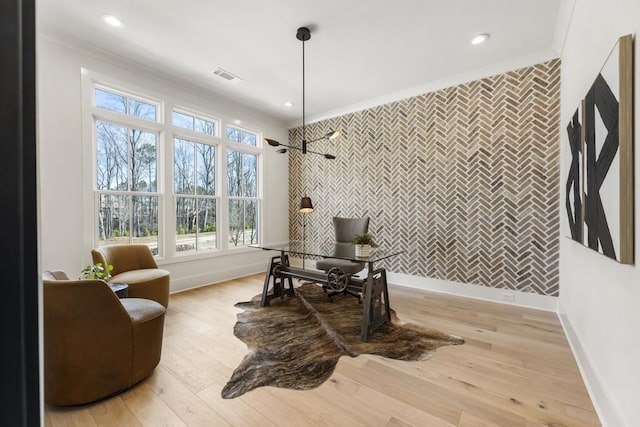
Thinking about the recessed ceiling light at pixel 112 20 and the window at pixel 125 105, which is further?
the window at pixel 125 105

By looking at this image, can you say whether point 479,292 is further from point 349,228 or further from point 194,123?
point 194,123

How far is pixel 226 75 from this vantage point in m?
3.89

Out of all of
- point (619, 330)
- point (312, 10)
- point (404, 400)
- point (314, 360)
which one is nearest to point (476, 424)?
point (404, 400)

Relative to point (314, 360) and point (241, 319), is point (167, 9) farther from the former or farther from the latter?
point (314, 360)

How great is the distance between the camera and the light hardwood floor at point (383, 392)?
1637 millimetres

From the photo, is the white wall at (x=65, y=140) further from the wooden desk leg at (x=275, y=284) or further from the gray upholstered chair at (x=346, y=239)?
the gray upholstered chair at (x=346, y=239)

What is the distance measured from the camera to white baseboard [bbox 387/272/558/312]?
3334mm

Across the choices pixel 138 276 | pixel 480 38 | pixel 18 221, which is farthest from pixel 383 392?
pixel 480 38

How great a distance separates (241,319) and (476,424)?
2.26 meters

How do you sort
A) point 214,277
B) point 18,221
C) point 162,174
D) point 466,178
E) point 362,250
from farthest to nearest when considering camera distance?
point 214,277 → point 162,174 → point 466,178 → point 362,250 → point 18,221

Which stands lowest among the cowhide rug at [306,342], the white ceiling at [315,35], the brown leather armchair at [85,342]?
the cowhide rug at [306,342]

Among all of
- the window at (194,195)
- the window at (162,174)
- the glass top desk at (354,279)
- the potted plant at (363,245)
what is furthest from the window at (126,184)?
the potted plant at (363,245)

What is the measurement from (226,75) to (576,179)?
404 centimetres

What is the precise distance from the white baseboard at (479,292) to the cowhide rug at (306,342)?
1270 millimetres
